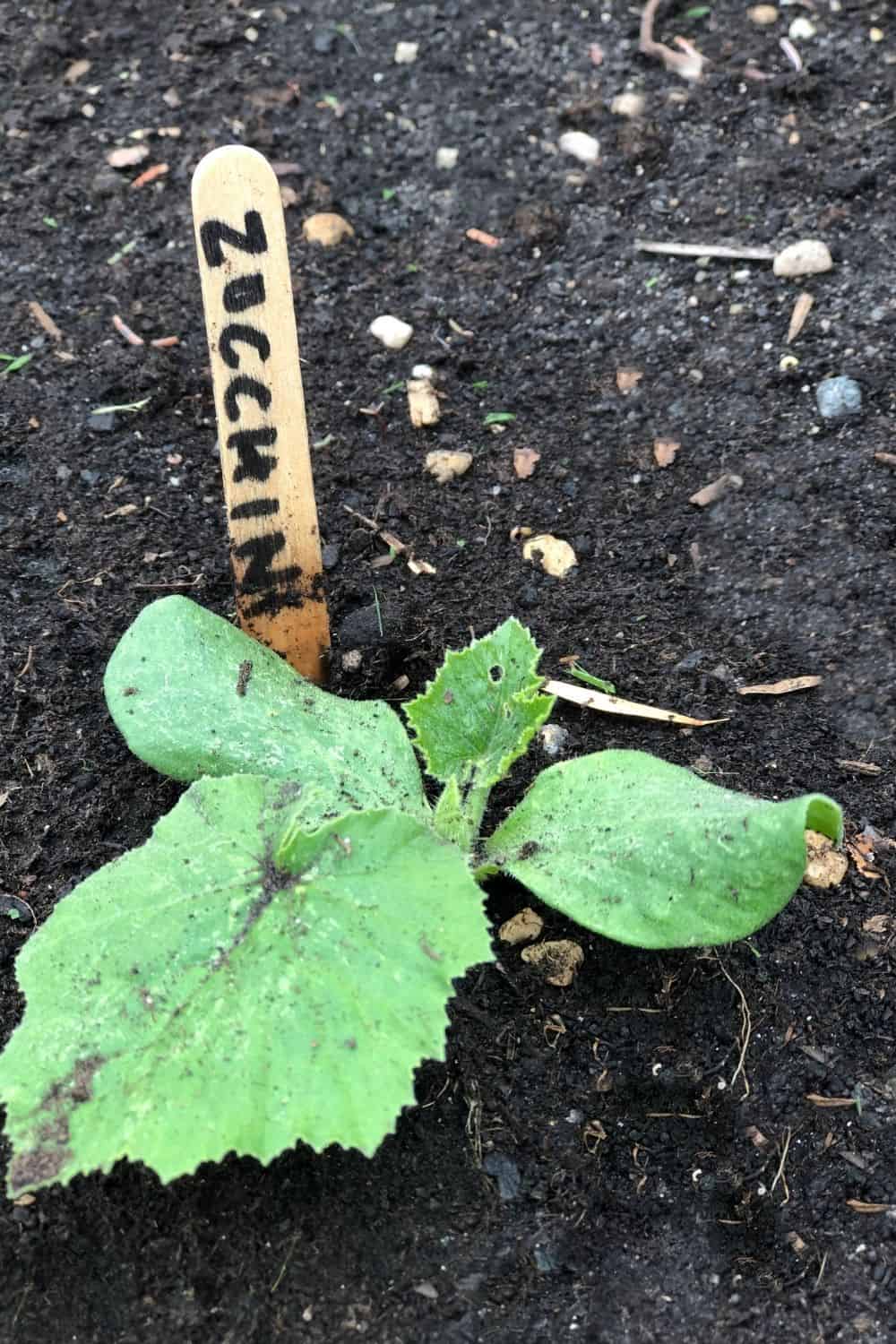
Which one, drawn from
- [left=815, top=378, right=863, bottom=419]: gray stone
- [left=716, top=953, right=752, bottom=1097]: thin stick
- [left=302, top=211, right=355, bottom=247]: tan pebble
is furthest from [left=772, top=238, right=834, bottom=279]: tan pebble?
[left=716, top=953, right=752, bottom=1097]: thin stick

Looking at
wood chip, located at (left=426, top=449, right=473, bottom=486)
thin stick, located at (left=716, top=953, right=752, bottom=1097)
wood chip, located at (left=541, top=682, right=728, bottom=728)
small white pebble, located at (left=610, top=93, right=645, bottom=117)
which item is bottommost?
thin stick, located at (left=716, top=953, right=752, bottom=1097)

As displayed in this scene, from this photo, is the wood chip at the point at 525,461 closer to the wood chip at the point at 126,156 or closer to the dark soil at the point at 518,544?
the dark soil at the point at 518,544

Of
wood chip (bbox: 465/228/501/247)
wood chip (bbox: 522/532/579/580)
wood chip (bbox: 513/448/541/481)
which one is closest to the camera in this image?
wood chip (bbox: 522/532/579/580)

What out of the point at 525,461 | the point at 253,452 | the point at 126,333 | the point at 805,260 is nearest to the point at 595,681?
the point at 525,461

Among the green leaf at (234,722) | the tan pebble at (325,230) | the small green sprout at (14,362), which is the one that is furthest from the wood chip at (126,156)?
the green leaf at (234,722)

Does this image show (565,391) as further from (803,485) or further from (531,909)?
(531,909)

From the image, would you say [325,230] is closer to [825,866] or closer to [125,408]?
[125,408]

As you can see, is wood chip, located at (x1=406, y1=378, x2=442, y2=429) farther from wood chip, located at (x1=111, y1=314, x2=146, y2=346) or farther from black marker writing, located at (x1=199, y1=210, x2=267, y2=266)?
black marker writing, located at (x1=199, y1=210, x2=267, y2=266)

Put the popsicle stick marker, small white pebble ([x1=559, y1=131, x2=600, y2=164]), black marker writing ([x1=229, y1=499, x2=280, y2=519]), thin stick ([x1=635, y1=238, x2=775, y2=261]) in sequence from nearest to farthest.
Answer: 1. the popsicle stick marker
2. black marker writing ([x1=229, y1=499, x2=280, y2=519])
3. thin stick ([x1=635, y1=238, x2=775, y2=261])
4. small white pebble ([x1=559, y1=131, x2=600, y2=164])
